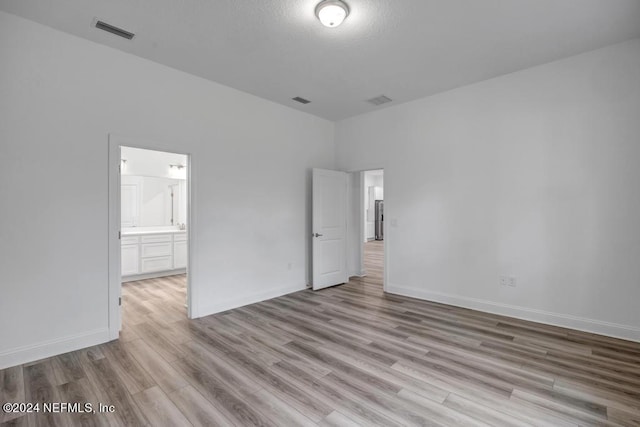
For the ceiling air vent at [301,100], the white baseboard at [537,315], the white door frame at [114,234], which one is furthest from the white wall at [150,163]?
the white baseboard at [537,315]

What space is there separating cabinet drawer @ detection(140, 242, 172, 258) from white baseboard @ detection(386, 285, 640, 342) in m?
4.67

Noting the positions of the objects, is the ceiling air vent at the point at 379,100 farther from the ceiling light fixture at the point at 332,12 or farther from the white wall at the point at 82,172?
the ceiling light fixture at the point at 332,12

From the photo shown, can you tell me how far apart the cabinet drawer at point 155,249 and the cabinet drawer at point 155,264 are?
0.08 metres

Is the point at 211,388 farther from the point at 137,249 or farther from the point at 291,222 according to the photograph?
the point at 137,249

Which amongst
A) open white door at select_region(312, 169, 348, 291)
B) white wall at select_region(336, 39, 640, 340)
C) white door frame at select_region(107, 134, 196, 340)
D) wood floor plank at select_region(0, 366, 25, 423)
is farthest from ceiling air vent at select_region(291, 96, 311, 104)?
wood floor plank at select_region(0, 366, 25, 423)

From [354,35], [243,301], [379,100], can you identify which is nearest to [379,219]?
[379,100]

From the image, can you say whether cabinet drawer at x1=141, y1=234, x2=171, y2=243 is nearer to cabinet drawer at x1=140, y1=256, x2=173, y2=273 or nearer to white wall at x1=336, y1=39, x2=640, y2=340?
cabinet drawer at x1=140, y1=256, x2=173, y2=273

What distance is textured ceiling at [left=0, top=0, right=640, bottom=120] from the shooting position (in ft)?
8.39

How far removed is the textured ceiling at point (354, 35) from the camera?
2.56m

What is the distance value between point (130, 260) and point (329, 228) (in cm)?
380

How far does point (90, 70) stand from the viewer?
3.07m

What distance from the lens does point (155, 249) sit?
5.93 m

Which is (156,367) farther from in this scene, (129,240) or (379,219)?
(379,219)

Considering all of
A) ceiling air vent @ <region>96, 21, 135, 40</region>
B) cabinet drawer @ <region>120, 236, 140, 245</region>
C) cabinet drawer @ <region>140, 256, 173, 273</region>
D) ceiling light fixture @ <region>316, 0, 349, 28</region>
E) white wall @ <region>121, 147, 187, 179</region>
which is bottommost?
cabinet drawer @ <region>140, 256, 173, 273</region>
